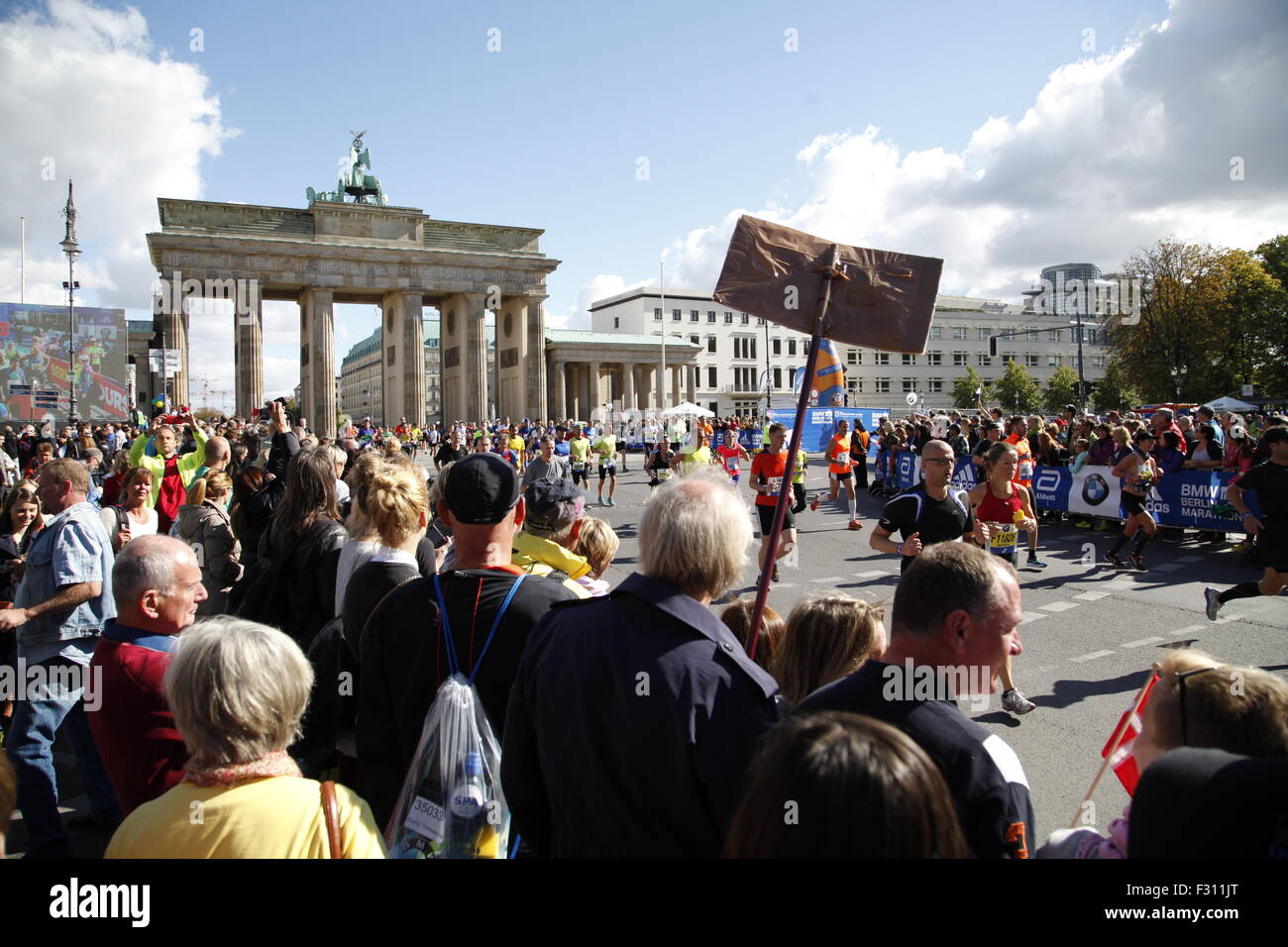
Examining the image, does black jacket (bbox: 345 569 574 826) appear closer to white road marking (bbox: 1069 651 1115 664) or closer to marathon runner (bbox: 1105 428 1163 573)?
white road marking (bbox: 1069 651 1115 664)

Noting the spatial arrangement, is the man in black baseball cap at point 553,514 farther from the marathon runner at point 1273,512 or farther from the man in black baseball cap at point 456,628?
the marathon runner at point 1273,512

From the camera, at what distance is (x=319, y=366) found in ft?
188

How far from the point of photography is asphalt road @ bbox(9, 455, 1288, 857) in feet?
16.4

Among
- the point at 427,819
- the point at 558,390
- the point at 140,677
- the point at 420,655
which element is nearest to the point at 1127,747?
the point at 427,819

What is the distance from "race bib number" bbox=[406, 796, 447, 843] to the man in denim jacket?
9.72 ft

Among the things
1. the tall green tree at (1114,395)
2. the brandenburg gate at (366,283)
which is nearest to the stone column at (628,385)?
the brandenburg gate at (366,283)

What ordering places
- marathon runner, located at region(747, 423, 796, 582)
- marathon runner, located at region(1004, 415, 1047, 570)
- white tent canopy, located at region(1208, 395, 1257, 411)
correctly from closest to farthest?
marathon runner, located at region(747, 423, 796, 582)
marathon runner, located at region(1004, 415, 1047, 570)
white tent canopy, located at region(1208, 395, 1257, 411)

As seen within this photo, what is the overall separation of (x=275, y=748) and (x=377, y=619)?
0.82 metres

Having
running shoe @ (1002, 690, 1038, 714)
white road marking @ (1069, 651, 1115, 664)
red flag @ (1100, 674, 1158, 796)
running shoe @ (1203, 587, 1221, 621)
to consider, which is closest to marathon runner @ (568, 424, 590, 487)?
white road marking @ (1069, 651, 1115, 664)

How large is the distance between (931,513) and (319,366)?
57624 mm

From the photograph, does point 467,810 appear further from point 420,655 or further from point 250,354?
point 250,354

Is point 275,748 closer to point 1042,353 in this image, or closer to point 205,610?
point 205,610
